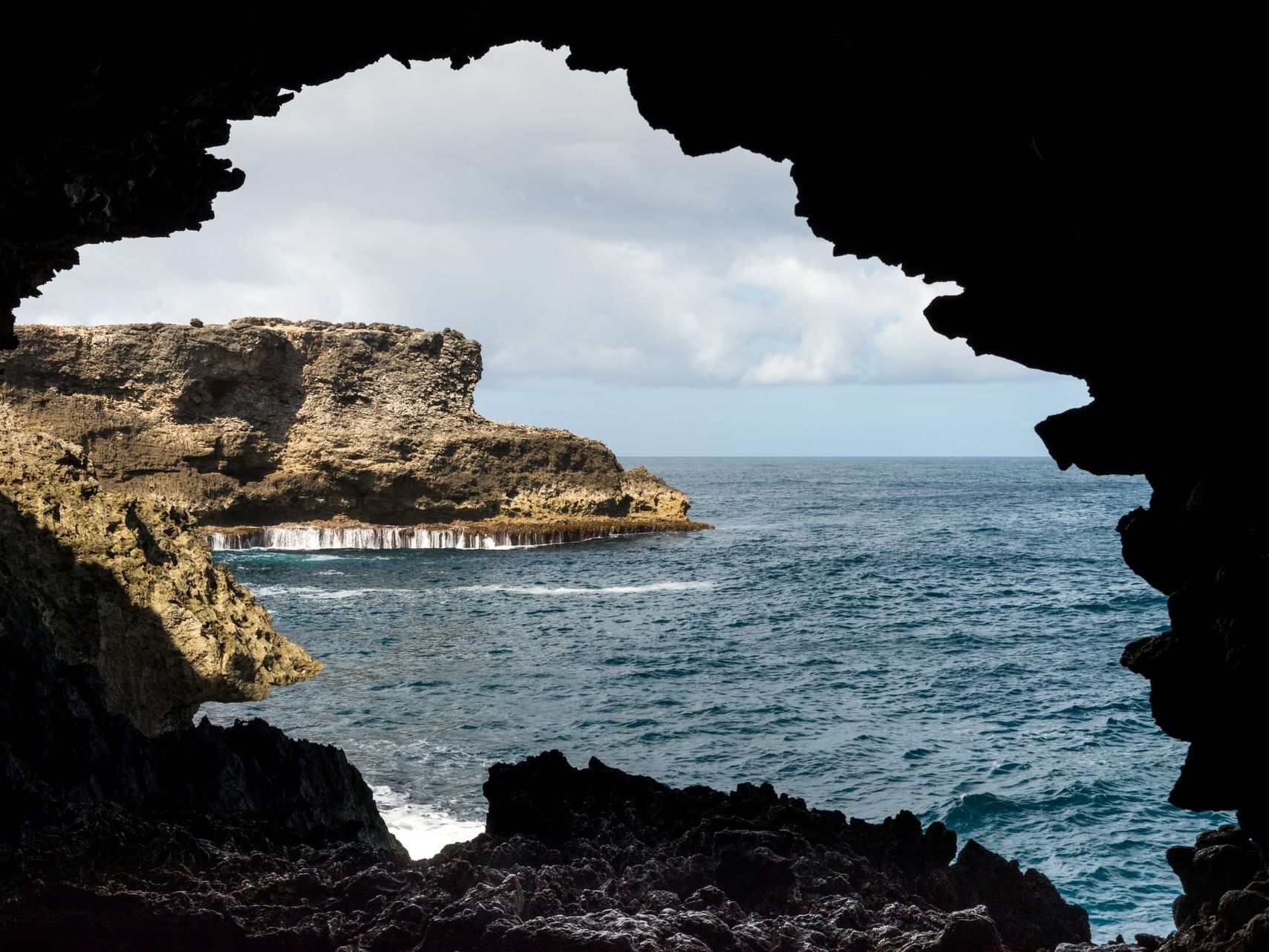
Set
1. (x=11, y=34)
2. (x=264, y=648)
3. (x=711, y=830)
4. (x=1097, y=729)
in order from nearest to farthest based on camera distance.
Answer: (x=11, y=34), (x=711, y=830), (x=264, y=648), (x=1097, y=729)

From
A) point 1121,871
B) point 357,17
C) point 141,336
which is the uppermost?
point 141,336

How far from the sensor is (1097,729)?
76.8 feet

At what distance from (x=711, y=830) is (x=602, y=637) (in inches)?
1027

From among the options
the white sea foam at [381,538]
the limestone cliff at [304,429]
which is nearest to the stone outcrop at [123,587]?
the white sea foam at [381,538]

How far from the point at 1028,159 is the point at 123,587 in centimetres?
1705

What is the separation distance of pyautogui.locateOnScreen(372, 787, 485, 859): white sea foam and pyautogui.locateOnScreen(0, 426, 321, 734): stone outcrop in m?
4.09

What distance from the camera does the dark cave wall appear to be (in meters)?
5.44

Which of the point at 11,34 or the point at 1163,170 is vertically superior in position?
the point at 11,34

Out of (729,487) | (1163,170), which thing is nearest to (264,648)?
(1163,170)

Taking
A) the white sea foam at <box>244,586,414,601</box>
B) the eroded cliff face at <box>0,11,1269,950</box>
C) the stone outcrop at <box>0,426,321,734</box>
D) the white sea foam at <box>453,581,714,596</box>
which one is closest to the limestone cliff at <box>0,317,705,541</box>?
the white sea foam at <box>244,586,414,601</box>

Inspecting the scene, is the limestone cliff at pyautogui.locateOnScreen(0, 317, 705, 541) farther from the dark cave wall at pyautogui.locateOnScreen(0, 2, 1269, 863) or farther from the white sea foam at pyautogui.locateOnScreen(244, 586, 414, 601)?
the dark cave wall at pyautogui.locateOnScreen(0, 2, 1269, 863)

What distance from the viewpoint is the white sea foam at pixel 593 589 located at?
4512 centimetres

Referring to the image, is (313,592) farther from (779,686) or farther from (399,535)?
(779,686)

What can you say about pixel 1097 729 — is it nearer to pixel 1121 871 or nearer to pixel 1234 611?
pixel 1121 871
